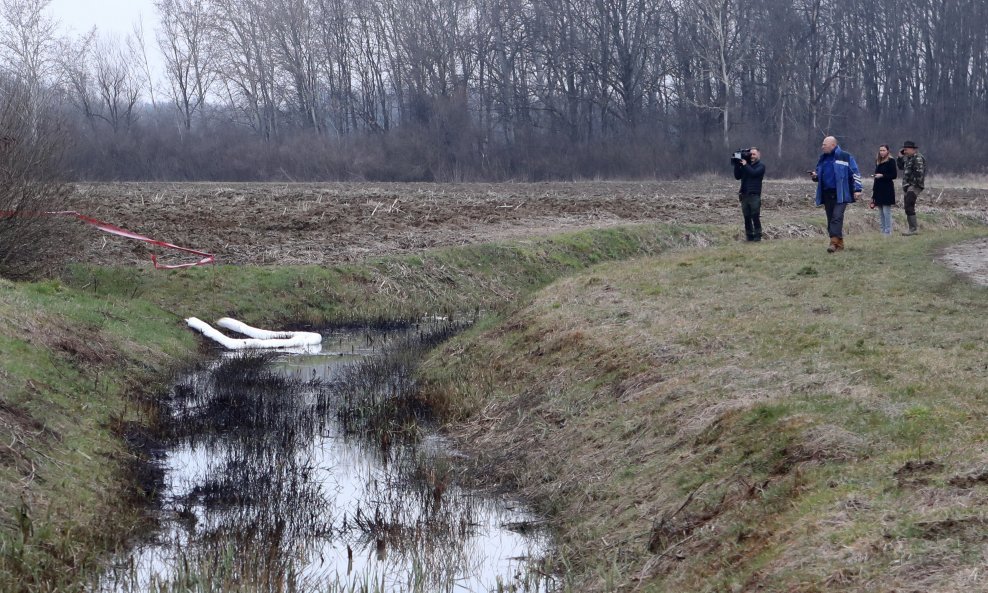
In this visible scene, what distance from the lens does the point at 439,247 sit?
21.2m

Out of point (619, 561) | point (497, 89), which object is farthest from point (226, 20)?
point (619, 561)

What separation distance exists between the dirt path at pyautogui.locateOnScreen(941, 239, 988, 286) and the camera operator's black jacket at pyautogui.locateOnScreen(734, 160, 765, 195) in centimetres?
355

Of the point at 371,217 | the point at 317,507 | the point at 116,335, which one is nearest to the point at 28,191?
the point at 116,335

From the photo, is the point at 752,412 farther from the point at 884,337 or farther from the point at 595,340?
the point at 595,340

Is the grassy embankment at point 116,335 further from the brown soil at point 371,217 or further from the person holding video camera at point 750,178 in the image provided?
the person holding video camera at point 750,178

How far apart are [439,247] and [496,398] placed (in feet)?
34.1

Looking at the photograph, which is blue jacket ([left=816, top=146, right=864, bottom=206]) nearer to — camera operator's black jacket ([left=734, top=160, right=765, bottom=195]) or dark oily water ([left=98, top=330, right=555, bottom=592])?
camera operator's black jacket ([left=734, top=160, right=765, bottom=195])

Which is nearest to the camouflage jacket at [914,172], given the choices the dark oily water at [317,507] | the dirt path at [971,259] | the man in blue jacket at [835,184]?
the dirt path at [971,259]

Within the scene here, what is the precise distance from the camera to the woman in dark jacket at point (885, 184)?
1728cm

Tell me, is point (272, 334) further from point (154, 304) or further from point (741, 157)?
point (741, 157)

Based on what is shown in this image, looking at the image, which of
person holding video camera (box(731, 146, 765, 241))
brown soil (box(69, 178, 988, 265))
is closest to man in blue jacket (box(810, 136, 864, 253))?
person holding video camera (box(731, 146, 765, 241))

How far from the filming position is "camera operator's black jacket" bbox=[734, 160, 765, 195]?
1806 centimetres

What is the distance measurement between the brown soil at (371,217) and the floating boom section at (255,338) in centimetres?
323

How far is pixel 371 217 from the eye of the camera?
24953mm
